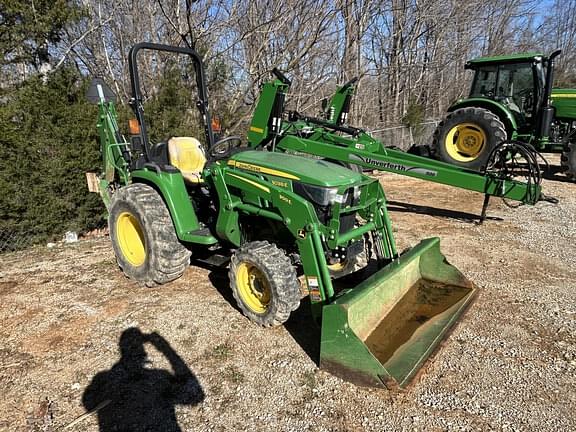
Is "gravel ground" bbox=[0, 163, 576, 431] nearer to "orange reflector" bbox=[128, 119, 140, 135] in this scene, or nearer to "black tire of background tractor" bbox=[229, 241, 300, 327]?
"black tire of background tractor" bbox=[229, 241, 300, 327]

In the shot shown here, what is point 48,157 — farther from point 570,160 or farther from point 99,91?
point 570,160

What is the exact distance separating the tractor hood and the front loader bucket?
2.54 ft

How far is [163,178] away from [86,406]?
1991 millimetres

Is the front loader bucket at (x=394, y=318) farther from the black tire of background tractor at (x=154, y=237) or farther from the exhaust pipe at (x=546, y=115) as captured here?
the exhaust pipe at (x=546, y=115)

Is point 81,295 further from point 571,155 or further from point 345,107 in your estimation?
point 571,155

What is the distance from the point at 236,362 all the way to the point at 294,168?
1474 millimetres

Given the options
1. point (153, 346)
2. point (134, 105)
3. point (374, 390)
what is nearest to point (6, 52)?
point (134, 105)

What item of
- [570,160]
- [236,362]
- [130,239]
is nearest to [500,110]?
[570,160]

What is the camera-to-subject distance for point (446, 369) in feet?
9.15

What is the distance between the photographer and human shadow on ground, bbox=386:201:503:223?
255 inches

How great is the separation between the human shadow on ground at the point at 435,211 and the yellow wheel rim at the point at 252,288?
430cm

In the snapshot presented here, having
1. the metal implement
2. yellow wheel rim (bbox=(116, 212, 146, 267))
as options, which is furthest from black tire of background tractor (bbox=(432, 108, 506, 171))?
yellow wheel rim (bbox=(116, 212, 146, 267))

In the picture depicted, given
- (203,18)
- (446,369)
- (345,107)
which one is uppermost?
(203,18)

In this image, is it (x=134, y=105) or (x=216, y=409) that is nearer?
(x=216, y=409)
